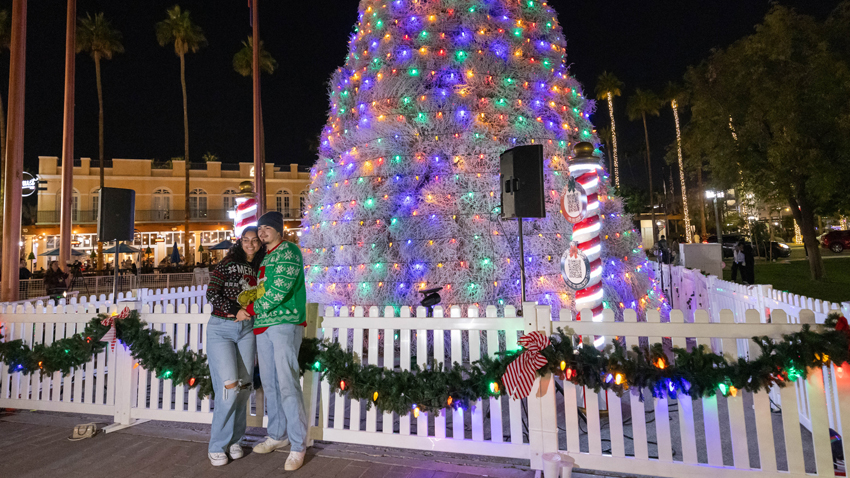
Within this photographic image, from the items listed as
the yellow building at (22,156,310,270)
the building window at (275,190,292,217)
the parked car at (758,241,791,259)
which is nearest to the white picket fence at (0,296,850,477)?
the parked car at (758,241,791,259)

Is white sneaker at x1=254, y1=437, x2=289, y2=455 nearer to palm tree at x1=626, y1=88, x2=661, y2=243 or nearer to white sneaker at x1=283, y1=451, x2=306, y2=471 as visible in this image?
white sneaker at x1=283, y1=451, x2=306, y2=471

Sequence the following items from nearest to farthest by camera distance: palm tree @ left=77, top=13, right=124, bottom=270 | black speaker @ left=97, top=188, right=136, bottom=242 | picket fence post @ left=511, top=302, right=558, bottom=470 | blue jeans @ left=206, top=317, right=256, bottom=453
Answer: picket fence post @ left=511, top=302, right=558, bottom=470 < blue jeans @ left=206, top=317, right=256, bottom=453 < black speaker @ left=97, top=188, right=136, bottom=242 < palm tree @ left=77, top=13, right=124, bottom=270

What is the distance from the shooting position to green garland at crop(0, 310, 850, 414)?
2631 millimetres

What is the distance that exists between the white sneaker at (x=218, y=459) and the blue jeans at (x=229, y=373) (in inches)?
1.0

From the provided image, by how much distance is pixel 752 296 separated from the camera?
4688 mm

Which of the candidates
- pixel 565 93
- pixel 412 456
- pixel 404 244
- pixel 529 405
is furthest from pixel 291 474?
pixel 565 93

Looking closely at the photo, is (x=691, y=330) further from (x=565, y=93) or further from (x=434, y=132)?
(x=565, y=93)

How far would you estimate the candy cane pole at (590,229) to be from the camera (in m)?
5.14

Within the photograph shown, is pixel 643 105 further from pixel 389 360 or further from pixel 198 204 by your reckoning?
pixel 389 360

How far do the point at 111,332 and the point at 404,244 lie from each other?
3.72m

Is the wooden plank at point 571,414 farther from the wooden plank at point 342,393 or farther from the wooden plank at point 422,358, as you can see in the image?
the wooden plank at point 342,393

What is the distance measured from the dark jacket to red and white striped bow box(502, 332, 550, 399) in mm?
2046

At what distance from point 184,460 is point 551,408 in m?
2.74

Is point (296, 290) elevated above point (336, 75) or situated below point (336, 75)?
below
